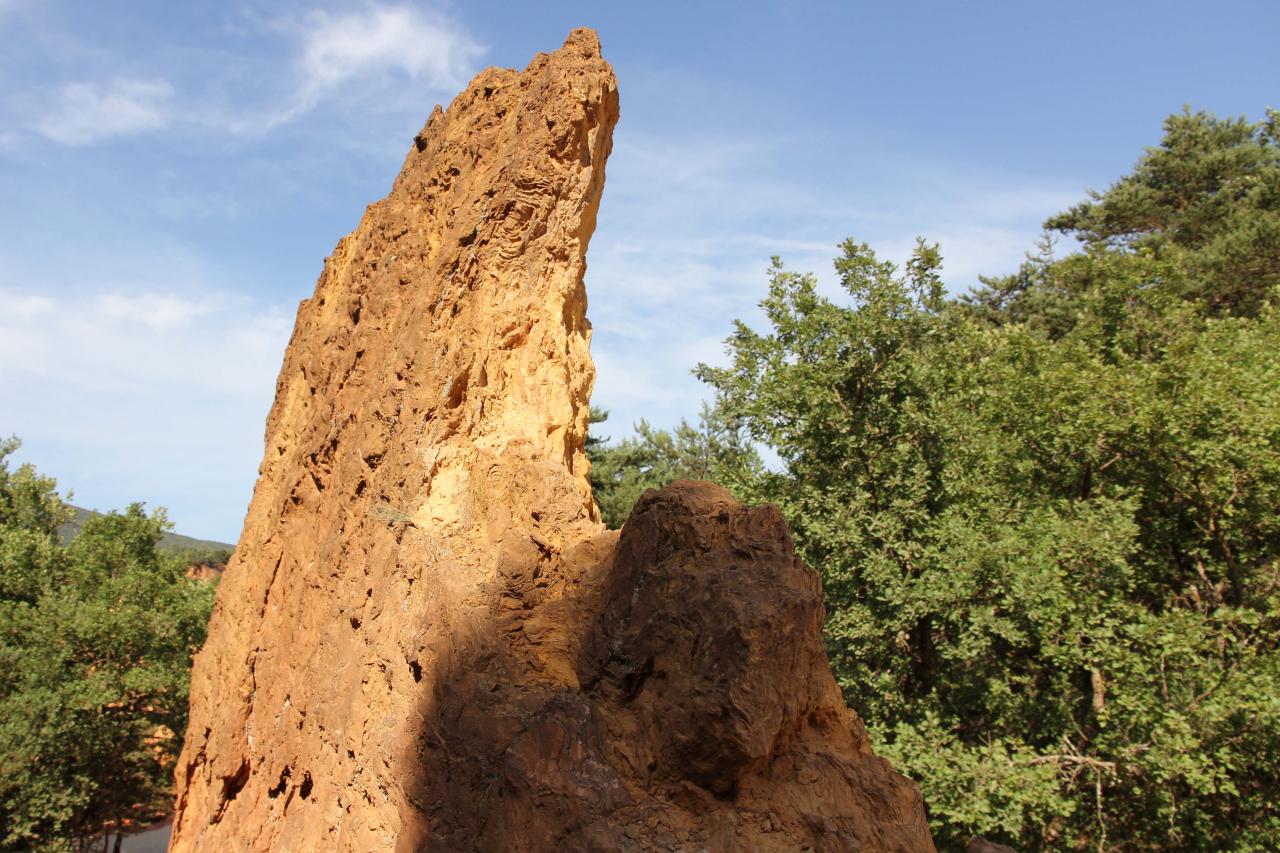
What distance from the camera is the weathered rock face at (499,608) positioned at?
4.50 meters

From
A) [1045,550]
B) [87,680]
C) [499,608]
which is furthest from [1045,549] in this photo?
[87,680]

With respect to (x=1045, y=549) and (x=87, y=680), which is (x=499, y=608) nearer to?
(x=1045, y=549)

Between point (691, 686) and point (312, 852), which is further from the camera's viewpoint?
point (312, 852)

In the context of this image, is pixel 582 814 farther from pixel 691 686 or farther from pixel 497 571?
pixel 497 571

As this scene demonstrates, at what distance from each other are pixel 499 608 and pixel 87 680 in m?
19.1

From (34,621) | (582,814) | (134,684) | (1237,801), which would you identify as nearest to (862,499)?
(1237,801)

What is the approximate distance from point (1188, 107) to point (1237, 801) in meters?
32.5

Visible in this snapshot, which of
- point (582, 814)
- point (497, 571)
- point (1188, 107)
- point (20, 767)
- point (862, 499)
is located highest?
point (1188, 107)

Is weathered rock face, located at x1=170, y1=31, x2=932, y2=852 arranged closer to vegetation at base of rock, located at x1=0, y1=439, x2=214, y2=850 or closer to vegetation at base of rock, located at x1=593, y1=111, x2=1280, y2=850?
vegetation at base of rock, located at x1=593, y1=111, x2=1280, y2=850

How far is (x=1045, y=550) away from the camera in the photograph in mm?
13453

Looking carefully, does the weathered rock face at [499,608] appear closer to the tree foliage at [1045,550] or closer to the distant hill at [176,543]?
the tree foliage at [1045,550]

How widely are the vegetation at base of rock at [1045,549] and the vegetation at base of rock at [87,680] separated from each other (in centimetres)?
1517

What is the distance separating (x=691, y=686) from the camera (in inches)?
180

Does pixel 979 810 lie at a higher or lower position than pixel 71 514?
lower
